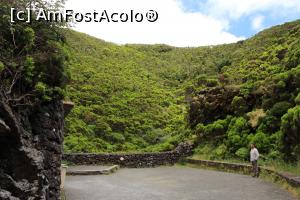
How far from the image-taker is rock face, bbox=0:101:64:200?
743 centimetres

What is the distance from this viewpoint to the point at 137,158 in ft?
96.7

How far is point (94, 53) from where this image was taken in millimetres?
58125

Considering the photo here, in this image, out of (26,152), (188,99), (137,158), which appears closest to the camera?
(26,152)

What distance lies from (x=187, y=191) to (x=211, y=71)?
37735 millimetres

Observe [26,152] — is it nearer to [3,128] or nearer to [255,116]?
[3,128]

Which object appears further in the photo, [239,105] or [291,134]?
[239,105]

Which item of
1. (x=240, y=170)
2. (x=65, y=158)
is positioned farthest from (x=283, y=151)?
(x=65, y=158)

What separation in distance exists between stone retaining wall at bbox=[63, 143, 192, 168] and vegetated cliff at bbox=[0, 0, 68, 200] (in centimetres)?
1855

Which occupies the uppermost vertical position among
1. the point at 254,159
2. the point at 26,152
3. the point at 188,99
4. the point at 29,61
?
the point at 188,99

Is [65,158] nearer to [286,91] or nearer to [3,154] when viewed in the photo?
[286,91]

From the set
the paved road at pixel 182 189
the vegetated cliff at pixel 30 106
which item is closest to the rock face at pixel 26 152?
the vegetated cliff at pixel 30 106

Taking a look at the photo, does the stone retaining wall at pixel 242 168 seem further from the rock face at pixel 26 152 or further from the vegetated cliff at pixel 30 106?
the rock face at pixel 26 152

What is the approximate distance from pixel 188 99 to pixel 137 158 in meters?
16.7

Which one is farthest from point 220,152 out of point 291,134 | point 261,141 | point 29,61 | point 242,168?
point 29,61
